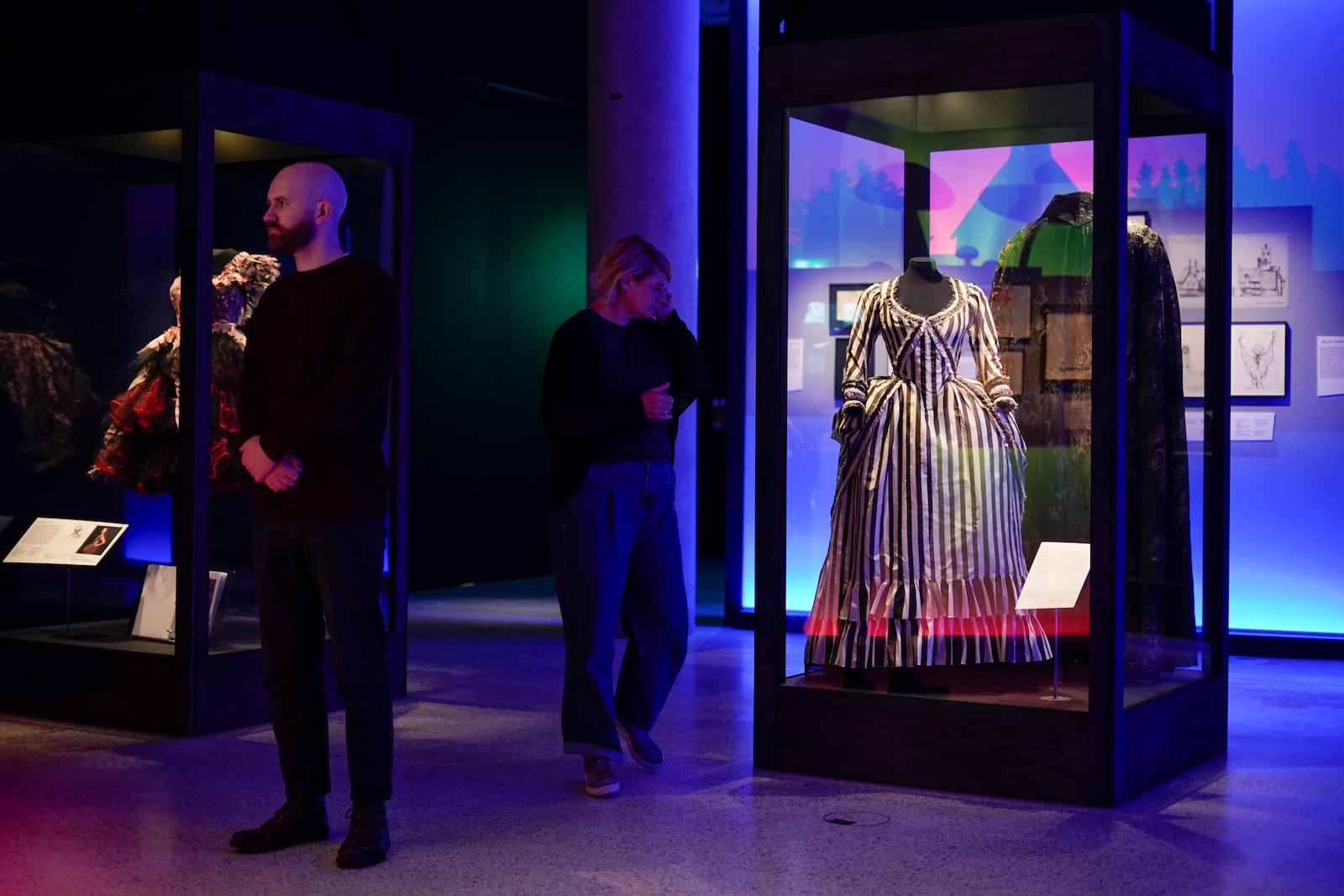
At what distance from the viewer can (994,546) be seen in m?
4.93

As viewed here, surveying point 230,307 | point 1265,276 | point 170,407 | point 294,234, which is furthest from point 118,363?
point 1265,276

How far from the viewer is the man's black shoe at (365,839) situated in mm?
3818

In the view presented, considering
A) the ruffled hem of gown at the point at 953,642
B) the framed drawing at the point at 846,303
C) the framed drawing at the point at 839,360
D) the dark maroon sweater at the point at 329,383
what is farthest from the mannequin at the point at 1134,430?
the dark maroon sweater at the point at 329,383

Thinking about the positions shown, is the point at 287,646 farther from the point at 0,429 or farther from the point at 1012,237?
the point at 0,429

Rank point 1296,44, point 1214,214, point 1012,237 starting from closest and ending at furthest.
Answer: point 1012,237, point 1214,214, point 1296,44

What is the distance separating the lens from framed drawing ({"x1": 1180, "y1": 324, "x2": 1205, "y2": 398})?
5090mm

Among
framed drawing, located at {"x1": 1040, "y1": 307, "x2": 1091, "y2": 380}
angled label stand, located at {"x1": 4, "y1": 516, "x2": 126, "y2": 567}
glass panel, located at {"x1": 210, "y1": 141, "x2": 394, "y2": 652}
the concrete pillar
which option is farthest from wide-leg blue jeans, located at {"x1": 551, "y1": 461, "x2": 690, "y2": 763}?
the concrete pillar

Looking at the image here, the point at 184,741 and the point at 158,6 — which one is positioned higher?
the point at 158,6

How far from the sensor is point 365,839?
12.6 ft

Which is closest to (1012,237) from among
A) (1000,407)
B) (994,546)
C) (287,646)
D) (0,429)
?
(1000,407)

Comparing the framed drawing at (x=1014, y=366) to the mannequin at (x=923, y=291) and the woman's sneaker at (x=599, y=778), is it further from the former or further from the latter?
the woman's sneaker at (x=599, y=778)

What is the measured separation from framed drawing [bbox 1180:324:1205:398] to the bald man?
8.19 feet

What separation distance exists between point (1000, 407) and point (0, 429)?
360 centimetres

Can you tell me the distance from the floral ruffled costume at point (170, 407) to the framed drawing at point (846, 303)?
1896 mm
